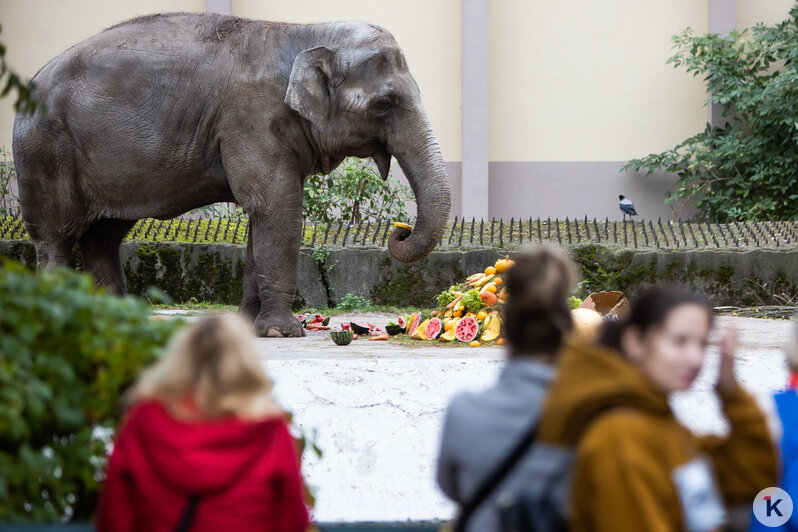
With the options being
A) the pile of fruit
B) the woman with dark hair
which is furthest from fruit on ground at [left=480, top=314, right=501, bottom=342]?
the woman with dark hair

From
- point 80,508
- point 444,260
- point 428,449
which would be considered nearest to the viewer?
point 80,508

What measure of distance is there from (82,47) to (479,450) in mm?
5883

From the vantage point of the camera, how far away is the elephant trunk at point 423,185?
7000 millimetres

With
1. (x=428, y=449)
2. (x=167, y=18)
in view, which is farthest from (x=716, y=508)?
(x=167, y=18)

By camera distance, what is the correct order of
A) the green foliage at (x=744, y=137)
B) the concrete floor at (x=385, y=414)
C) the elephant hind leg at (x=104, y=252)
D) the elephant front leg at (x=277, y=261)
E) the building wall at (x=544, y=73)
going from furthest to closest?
the building wall at (x=544, y=73) < the green foliage at (x=744, y=137) < the elephant hind leg at (x=104, y=252) < the elephant front leg at (x=277, y=261) < the concrete floor at (x=385, y=414)

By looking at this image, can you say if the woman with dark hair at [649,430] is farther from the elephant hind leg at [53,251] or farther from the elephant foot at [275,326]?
the elephant hind leg at [53,251]

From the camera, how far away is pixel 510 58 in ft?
57.6

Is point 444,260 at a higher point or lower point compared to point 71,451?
lower

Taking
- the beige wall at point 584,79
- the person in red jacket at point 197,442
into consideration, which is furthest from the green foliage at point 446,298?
the beige wall at point 584,79

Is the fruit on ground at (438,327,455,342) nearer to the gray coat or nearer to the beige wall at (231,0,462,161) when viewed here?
the gray coat

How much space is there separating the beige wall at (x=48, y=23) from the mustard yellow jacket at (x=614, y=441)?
16.3 metres

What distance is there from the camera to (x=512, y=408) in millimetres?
2324

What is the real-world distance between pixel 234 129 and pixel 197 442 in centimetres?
479

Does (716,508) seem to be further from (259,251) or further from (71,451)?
(259,251)
